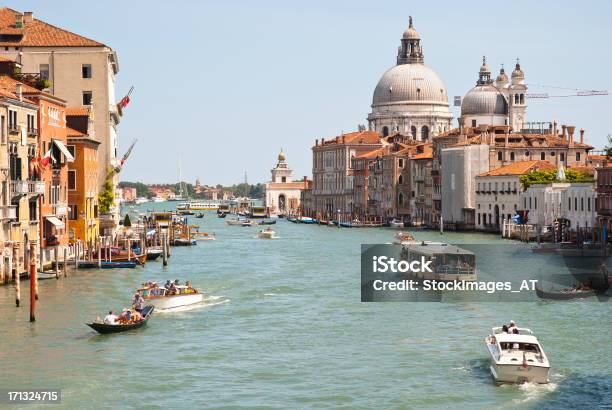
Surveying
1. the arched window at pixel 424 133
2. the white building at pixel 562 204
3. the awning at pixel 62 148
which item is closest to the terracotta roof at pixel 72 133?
the awning at pixel 62 148

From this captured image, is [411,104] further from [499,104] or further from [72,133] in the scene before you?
[72,133]

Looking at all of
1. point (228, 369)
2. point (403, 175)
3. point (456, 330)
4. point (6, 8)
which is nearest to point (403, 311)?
point (456, 330)

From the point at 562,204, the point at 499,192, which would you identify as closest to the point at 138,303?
the point at 562,204

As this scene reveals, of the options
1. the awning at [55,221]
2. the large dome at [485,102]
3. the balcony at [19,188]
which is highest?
the large dome at [485,102]

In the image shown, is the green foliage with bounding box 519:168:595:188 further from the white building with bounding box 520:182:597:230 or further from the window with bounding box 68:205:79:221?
the window with bounding box 68:205:79:221

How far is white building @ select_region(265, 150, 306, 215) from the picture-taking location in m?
156

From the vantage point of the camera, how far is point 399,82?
13512 centimetres

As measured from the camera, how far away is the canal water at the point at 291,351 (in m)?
21.3

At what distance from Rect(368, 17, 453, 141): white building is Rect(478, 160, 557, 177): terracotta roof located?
48.9 metres

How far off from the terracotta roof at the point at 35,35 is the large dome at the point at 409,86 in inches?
3238

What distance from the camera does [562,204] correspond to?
213 ft

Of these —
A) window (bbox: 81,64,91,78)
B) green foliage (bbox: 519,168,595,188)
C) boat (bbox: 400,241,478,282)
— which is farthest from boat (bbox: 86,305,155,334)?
green foliage (bbox: 519,168,595,188)

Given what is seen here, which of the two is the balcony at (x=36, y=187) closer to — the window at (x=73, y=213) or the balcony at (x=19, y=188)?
the balcony at (x=19, y=188)

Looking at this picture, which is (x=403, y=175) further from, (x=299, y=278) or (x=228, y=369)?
(x=228, y=369)
